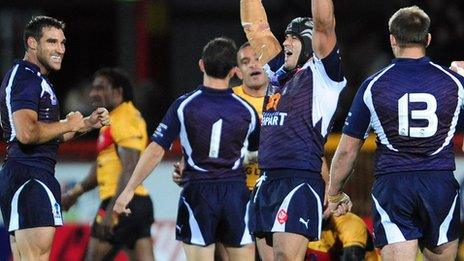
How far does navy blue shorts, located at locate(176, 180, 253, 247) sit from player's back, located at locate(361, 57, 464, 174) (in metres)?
1.83

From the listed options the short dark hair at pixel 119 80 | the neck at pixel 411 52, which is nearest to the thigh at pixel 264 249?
the neck at pixel 411 52

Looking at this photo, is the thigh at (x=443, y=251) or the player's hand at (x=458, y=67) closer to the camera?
the thigh at (x=443, y=251)

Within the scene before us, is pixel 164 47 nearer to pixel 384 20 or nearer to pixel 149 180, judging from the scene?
pixel 384 20

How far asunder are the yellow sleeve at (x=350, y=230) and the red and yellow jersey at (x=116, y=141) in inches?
90.8

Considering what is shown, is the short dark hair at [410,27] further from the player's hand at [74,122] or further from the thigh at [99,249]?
the thigh at [99,249]

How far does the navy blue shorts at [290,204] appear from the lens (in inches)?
357

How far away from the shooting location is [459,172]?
44.0 ft

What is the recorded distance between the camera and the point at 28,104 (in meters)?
9.48

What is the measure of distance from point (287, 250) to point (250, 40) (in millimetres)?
2017

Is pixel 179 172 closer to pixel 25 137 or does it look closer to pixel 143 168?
pixel 143 168

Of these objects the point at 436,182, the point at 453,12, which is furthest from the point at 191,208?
the point at 453,12

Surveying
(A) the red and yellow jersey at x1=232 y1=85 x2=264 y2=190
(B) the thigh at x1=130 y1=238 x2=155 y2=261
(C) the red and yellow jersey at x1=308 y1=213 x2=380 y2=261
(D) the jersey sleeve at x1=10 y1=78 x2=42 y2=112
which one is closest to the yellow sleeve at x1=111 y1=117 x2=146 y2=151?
(B) the thigh at x1=130 y1=238 x2=155 y2=261

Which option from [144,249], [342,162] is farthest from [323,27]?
[144,249]

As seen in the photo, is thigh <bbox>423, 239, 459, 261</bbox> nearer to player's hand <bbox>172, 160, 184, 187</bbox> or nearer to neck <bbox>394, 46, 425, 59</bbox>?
neck <bbox>394, 46, 425, 59</bbox>
